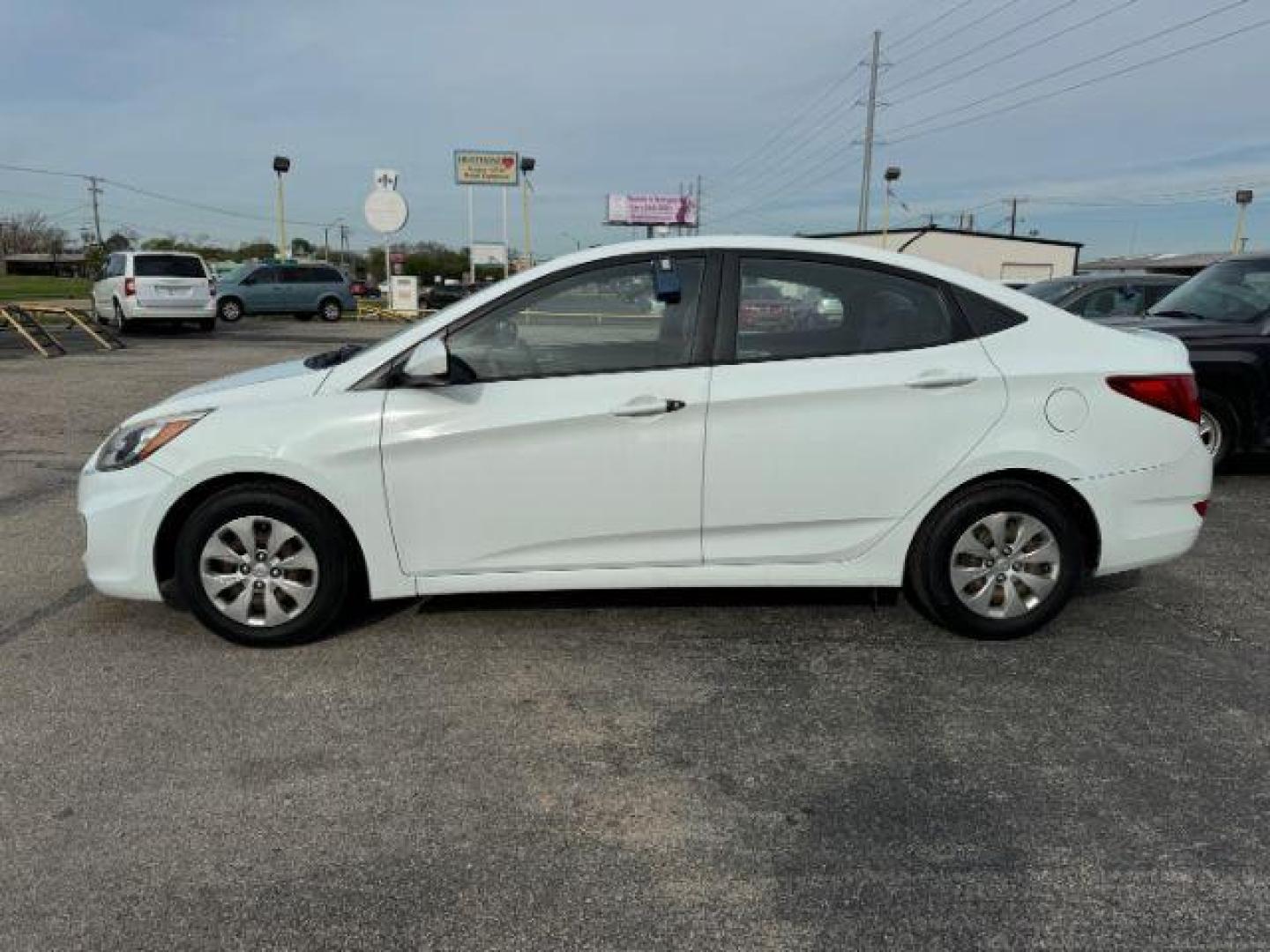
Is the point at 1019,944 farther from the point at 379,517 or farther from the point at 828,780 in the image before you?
the point at 379,517

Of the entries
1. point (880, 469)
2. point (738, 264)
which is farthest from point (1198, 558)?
point (738, 264)

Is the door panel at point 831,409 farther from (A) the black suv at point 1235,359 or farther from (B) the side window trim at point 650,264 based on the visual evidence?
(A) the black suv at point 1235,359

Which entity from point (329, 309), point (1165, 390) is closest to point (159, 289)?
point (329, 309)

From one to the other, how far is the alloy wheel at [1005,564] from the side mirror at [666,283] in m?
1.57

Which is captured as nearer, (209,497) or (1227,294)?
(209,497)

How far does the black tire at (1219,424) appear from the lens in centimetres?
678

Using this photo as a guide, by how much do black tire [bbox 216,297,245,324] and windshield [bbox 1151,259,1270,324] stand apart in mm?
A: 23731

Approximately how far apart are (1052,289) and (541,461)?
863 cm

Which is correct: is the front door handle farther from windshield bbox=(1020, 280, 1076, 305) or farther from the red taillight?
windshield bbox=(1020, 280, 1076, 305)

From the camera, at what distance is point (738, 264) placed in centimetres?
384

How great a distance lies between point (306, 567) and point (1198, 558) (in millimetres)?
4710

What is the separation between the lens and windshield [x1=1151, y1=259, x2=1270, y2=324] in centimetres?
688

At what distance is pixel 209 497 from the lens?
12.3 feet

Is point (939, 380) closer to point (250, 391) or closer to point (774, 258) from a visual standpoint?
point (774, 258)
